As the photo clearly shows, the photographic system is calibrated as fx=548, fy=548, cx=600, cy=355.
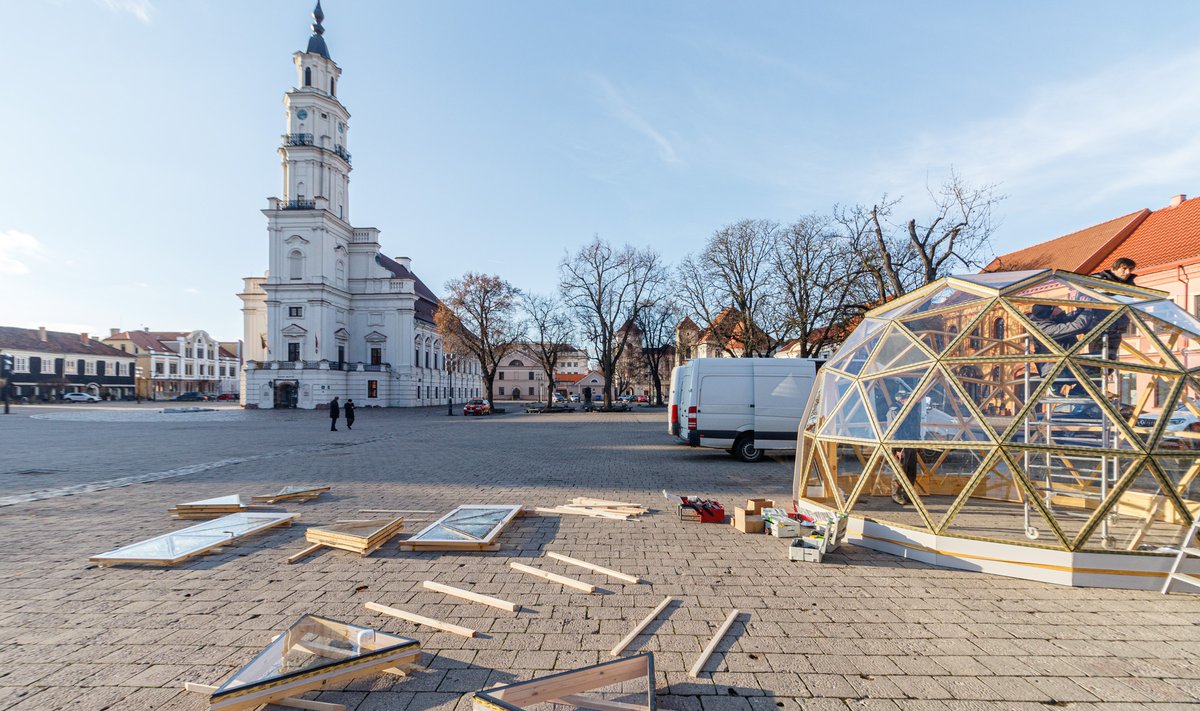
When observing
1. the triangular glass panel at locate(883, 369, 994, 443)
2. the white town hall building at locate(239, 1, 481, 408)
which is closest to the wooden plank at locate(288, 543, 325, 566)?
the triangular glass panel at locate(883, 369, 994, 443)

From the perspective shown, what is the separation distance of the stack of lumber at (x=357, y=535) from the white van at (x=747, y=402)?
897cm

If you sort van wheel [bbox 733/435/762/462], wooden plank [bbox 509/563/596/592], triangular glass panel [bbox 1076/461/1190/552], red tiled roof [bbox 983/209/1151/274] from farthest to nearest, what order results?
red tiled roof [bbox 983/209/1151/274] < van wheel [bbox 733/435/762/462] < triangular glass panel [bbox 1076/461/1190/552] < wooden plank [bbox 509/563/596/592]

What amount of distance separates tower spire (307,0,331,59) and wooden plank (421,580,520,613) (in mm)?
66640

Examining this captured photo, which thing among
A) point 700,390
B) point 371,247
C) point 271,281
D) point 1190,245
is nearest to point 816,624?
point 700,390

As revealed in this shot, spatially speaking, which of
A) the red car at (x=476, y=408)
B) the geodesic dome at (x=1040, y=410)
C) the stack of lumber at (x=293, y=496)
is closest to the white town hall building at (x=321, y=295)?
the red car at (x=476, y=408)

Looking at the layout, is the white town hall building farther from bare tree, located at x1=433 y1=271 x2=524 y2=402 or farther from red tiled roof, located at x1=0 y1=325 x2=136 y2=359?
red tiled roof, located at x1=0 y1=325 x2=136 y2=359

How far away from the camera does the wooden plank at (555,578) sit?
16.8 ft

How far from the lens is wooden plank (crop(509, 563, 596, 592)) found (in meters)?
5.12

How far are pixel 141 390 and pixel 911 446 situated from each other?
4396 inches

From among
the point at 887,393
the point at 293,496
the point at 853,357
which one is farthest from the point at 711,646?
the point at 293,496

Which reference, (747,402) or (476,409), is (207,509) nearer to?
(747,402)

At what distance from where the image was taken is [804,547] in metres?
6.14

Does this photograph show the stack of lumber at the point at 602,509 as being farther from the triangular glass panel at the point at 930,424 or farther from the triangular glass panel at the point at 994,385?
the triangular glass panel at the point at 994,385

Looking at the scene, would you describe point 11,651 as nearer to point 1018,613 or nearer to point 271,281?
point 1018,613
